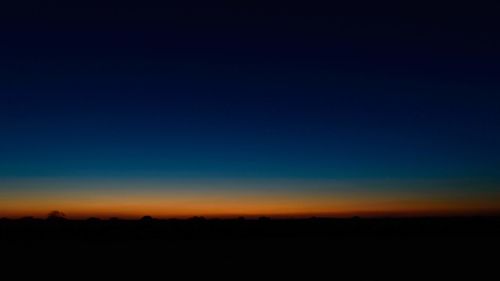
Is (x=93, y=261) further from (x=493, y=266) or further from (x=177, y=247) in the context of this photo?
(x=493, y=266)

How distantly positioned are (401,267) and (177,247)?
615 inches

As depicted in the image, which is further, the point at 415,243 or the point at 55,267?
the point at 415,243

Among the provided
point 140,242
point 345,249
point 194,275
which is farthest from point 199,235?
point 194,275

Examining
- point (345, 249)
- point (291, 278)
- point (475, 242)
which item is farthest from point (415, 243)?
point (291, 278)

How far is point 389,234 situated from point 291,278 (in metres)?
29.0

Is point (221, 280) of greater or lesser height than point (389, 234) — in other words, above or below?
below

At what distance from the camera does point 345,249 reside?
39.3 meters

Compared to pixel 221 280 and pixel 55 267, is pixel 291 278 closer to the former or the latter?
pixel 221 280

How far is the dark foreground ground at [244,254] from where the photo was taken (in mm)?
29266

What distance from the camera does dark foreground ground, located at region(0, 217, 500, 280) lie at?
96.0 ft

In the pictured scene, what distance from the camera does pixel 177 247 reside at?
40062mm

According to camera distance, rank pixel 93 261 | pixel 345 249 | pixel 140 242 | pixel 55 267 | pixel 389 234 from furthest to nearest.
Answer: pixel 389 234 < pixel 140 242 < pixel 345 249 < pixel 93 261 < pixel 55 267

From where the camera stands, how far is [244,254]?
36250mm

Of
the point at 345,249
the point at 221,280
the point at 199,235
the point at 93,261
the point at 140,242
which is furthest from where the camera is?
the point at 199,235
